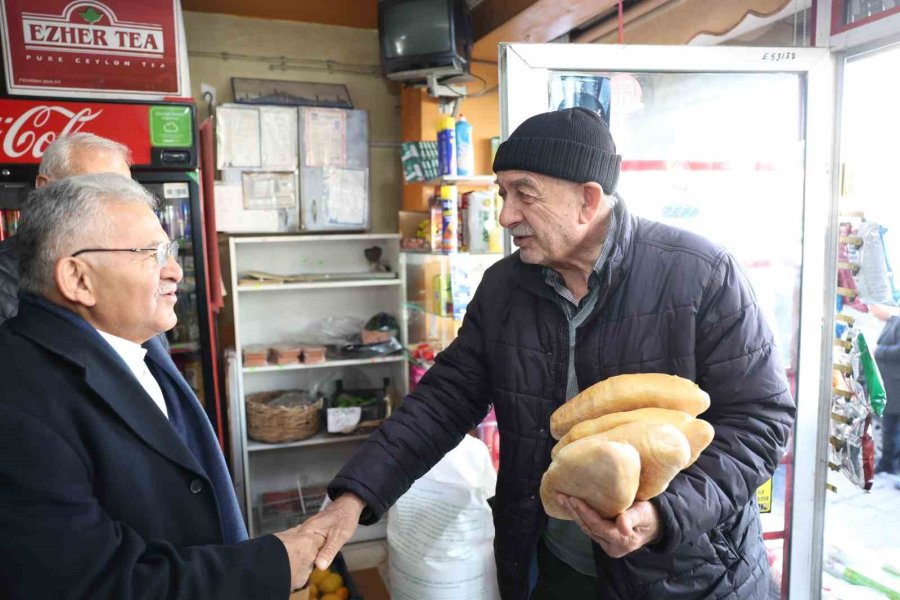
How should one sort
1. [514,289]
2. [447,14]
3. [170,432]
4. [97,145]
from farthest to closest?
[447,14]
[97,145]
[514,289]
[170,432]

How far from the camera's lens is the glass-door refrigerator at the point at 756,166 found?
1.77 meters

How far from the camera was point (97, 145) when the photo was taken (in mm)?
1935

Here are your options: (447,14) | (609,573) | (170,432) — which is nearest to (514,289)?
(609,573)

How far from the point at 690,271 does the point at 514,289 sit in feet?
1.26

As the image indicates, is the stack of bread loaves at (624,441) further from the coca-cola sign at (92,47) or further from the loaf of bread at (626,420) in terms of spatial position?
the coca-cola sign at (92,47)

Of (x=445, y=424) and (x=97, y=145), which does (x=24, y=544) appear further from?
(x=97, y=145)

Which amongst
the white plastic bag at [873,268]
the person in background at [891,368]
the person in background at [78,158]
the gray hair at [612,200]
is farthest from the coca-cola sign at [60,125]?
the person in background at [891,368]

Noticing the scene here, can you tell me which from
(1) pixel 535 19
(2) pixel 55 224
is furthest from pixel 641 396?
(1) pixel 535 19

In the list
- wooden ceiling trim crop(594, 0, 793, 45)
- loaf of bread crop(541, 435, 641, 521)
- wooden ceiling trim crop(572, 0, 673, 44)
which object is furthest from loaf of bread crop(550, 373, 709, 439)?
wooden ceiling trim crop(572, 0, 673, 44)

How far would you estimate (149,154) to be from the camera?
2529 mm

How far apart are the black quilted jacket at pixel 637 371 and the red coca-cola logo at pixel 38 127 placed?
1998 millimetres

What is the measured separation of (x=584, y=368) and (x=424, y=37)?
2.28 metres

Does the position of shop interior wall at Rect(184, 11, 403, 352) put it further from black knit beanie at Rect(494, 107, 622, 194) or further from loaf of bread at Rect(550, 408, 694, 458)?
loaf of bread at Rect(550, 408, 694, 458)

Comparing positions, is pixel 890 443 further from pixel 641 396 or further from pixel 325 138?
pixel 325 138
